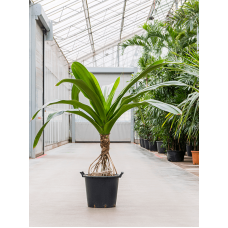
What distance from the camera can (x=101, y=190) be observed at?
266 cm

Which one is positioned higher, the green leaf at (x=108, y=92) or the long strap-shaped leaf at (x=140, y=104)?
the green leaf at (x=108, y=92)

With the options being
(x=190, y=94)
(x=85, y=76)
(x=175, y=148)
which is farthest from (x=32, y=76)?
(x=85, y=76)

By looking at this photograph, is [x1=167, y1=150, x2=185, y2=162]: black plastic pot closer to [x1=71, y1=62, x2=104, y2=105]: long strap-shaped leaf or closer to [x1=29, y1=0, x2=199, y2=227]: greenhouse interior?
[x1=29, y1=0, x2=199, y2=227]: greenhouse interior

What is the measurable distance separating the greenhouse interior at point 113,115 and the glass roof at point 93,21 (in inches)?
2.4

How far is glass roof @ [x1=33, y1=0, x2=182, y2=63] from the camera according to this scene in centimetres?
1045

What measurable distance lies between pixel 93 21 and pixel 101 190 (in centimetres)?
1085

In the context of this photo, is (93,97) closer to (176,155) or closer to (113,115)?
(113,115)

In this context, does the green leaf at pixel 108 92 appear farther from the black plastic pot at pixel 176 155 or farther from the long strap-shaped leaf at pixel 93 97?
the black plastic pot at pixel 176 155

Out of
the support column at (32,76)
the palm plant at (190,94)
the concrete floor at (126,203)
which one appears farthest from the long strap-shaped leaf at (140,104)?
the support column at (32,76)

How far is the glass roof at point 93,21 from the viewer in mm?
10454

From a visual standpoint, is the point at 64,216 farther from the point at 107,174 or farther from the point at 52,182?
the point at 52,182

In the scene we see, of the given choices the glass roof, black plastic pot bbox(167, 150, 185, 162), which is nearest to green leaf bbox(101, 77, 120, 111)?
black plastic pot bbox(167, 150, 185, 162)
